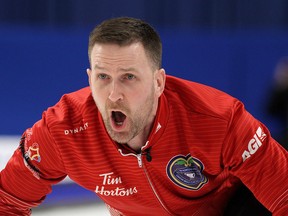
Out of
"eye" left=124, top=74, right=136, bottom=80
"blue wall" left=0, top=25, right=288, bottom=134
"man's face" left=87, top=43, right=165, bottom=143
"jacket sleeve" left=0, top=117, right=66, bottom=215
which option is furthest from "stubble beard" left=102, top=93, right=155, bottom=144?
"blue wall" left=0, top=25, right=288, bottom=134

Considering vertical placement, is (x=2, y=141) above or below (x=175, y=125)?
below

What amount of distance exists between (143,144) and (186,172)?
0.20m

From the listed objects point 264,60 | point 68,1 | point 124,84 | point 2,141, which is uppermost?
point 124,84

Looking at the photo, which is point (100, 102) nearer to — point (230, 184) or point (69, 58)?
point (230, 184)

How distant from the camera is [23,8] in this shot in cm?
470

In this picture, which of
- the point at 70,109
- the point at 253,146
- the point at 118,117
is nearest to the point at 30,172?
the point at 70,109

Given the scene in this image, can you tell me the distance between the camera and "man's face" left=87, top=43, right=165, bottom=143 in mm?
2230

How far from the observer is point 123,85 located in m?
2.25

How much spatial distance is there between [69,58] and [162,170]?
1.86 metres

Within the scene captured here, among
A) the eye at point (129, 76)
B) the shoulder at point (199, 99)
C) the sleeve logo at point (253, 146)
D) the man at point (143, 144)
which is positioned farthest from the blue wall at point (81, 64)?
the sleeve logo at point (253, 146)

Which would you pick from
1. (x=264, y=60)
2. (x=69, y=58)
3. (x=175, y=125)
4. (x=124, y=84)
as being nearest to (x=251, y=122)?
(x=175, y=125)

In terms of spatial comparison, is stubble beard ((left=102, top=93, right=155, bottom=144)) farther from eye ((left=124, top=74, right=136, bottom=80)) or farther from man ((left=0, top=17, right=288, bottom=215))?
eye ((left=124, top=74, right=136, bottom=80))

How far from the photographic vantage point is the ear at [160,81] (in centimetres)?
238

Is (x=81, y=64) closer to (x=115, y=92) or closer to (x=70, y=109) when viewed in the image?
(x=70, y=109)
